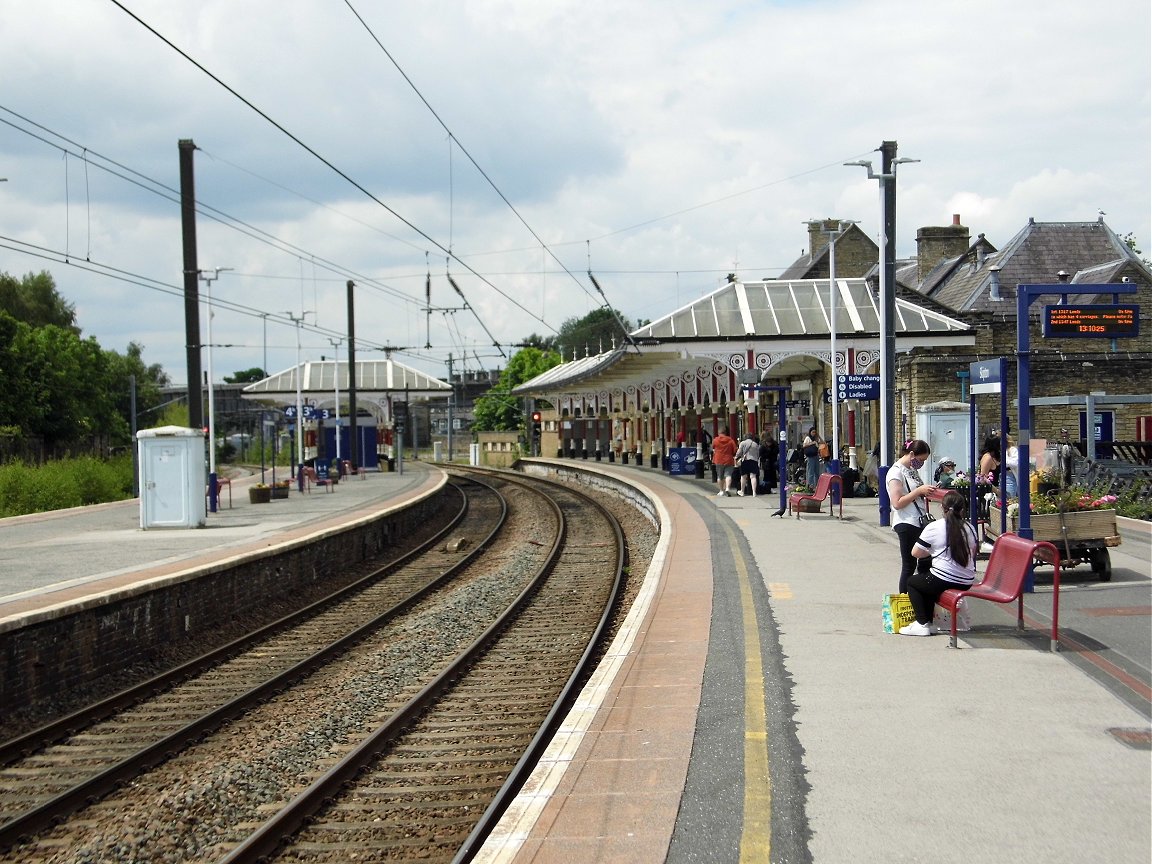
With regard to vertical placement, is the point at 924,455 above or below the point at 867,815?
above

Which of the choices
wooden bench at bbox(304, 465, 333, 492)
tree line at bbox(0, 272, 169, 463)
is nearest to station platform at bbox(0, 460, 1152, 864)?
wooden bench at bbox(304, 465, 333, 492)

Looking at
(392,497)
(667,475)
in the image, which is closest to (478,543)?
(392,497)

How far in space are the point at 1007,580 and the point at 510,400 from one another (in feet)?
320

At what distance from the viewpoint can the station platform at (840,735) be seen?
5016mm

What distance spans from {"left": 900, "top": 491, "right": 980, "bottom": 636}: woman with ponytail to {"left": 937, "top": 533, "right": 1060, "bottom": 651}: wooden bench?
9 cm

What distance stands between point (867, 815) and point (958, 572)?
421 centimetres

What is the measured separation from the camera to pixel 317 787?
7.45 metres

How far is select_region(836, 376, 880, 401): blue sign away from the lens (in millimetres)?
21369

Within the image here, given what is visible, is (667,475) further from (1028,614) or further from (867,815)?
(867,815)

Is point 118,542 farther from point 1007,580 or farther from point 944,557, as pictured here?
point 1007,580

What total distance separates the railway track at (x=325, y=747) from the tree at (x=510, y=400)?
90758mm

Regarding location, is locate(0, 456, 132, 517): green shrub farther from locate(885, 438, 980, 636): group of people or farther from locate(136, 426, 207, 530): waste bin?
locate(885, 438, 980, 636): group of people

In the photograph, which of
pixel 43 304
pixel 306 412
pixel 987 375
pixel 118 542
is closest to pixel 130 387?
pixel 43 304

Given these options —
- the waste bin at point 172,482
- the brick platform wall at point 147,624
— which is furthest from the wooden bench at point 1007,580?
the waste bin at point 172,482
